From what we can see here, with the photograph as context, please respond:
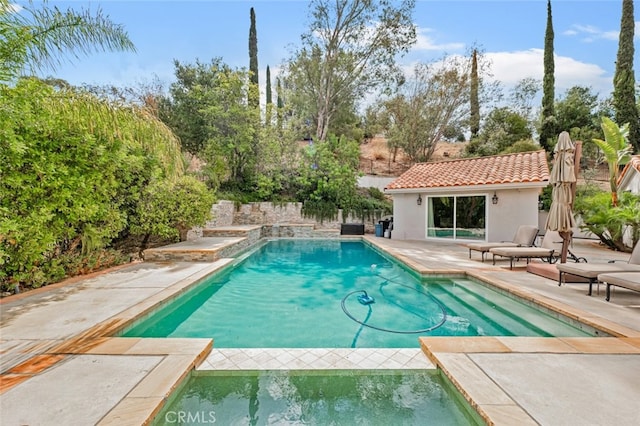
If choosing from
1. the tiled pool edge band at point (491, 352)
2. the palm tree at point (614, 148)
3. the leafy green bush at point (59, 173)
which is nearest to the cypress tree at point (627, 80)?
the palm tree at point (614, 148)

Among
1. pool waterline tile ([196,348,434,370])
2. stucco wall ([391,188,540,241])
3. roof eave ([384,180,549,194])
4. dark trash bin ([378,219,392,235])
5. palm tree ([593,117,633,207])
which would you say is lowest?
pool waterline tile ([196,348,434,370])

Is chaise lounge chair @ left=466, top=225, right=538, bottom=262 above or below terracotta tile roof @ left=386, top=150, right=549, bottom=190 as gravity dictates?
below

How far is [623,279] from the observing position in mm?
4844

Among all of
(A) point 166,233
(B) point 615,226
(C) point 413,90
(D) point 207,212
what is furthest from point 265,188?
(B) point 615,226

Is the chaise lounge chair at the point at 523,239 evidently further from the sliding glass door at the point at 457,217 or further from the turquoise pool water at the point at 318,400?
the turquoise pool water at the point at 318,400

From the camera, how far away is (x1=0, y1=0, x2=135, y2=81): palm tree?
15.2 ft

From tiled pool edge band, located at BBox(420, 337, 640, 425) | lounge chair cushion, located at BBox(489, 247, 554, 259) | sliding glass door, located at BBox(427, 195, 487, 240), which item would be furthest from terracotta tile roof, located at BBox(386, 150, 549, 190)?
tiled pool edge band, located at BBox(420, 337, 640, 425)

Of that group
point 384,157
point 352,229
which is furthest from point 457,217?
point 384,157

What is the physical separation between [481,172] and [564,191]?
750 cm

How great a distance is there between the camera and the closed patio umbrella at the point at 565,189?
669cm

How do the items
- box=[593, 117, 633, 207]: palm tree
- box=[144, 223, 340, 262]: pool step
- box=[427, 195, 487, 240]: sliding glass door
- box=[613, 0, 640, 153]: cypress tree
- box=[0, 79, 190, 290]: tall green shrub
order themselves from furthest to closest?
box=[613, 0, 640, 153]: cypress tree → box=[427, 195, 487, 240]: sliding glass door → box=[593, 117, 633, 207]: palm tree → box=[144, 223, 340, 262]: pool step → box=[0, 79, 190, 290]: tall green shrub

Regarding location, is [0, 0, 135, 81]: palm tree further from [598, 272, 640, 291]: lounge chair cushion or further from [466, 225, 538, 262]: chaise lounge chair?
[466, 225, 538, 262]: chaise lounge chair

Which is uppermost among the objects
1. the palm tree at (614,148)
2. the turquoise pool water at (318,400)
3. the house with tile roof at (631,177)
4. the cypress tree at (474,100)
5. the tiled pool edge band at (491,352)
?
the cypress tree at (474,100)

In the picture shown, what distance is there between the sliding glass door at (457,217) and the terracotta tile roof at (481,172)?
0.91 meters
